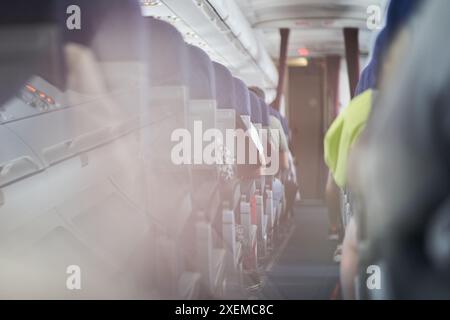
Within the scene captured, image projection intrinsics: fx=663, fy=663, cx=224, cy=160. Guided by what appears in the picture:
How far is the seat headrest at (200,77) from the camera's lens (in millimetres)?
2428

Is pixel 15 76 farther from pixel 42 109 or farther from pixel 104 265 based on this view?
pixel 104 265

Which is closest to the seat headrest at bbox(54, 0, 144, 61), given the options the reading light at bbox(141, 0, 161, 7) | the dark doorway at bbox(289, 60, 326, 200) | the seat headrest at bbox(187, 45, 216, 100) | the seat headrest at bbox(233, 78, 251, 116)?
the reading light at bbox(141, 0, 161, 7)

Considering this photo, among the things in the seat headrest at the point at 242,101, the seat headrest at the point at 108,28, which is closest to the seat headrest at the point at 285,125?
the seat headrest at the point at 242,101

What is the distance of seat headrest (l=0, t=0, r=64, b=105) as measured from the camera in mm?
2473

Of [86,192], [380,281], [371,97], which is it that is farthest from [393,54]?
[86,192]

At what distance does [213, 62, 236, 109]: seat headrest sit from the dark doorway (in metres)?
0.23

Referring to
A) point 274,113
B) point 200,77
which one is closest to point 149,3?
point 200,77

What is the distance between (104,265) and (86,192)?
11.0 inches

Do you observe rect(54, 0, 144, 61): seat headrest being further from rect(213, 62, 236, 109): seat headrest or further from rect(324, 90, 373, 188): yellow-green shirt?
rect(324, 90, 373, 188): yellow-green shirt

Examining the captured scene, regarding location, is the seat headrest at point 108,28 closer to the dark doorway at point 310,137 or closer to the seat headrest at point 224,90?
the seat headrest at point 224,90

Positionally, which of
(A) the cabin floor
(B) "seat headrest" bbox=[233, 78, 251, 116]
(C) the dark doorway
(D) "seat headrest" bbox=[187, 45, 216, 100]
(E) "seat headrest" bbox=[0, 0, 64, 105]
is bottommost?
(A) the cabin floor

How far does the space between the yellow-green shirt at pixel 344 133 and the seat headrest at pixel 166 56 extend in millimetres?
564

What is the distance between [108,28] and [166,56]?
0.24 metres
